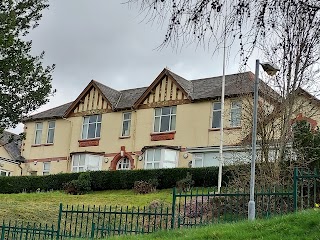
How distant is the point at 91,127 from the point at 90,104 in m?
1.79

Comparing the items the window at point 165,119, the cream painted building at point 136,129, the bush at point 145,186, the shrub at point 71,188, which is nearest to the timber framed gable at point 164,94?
the cream painted building at point 136,129

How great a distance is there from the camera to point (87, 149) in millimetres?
40938

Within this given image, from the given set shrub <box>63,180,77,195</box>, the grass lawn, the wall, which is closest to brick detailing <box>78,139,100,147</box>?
the wall

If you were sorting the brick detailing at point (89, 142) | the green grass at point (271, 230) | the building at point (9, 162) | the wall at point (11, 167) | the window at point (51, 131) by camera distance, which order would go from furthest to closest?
the wall at point (11, 167) < the building at point (9, 162) < the window at point (51, 131) < the brick detailing at point (89, 142) < the green grass at point (271, 230)

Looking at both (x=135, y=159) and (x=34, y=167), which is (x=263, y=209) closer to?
(x=135, y=159)

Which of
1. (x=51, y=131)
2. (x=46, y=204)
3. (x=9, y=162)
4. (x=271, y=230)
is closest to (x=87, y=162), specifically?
(x=51, y=131)

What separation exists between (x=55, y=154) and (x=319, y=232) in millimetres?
34665

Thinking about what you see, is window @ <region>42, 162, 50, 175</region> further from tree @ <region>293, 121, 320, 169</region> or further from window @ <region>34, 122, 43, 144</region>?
tree @ <region>293, 121, 320, 169</region>

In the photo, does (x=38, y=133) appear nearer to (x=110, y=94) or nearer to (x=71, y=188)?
(x=110, y=94)

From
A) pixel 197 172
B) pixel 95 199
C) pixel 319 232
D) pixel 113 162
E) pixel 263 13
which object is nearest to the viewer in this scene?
pixel 263 13

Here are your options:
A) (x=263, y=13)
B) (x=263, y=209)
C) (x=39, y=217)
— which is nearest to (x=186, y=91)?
(x=39, y=217)

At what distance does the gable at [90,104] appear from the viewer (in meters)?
41.3

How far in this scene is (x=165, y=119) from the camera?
38.0 m

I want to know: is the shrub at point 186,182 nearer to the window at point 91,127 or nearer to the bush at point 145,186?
the bush at point 145,186
